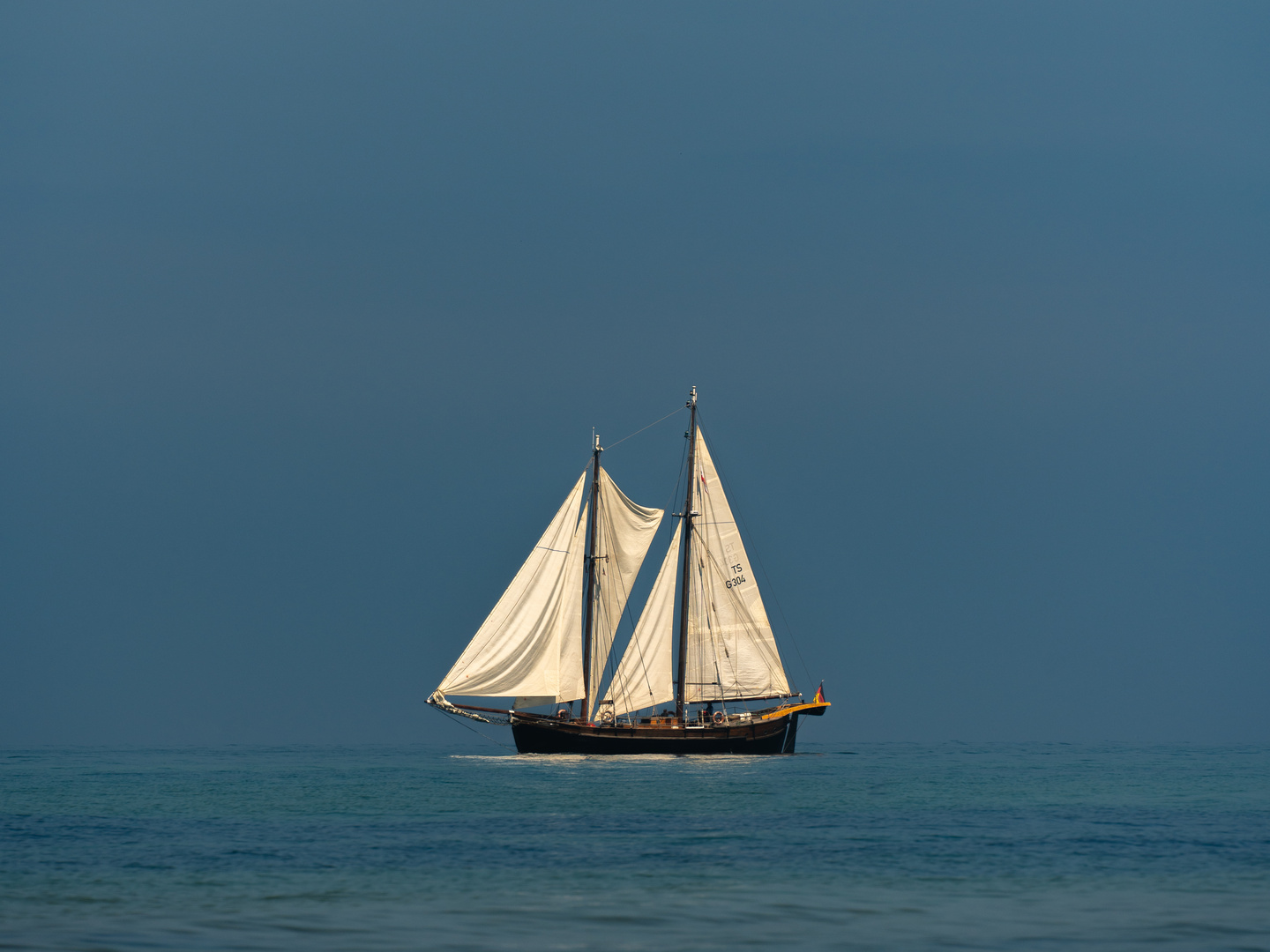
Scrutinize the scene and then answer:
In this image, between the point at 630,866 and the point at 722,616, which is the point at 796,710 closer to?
the point at 722,616

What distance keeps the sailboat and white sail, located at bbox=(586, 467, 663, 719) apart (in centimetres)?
5

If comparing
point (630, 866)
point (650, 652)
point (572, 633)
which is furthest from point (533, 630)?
point (630, 866)

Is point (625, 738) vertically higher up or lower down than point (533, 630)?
lower down

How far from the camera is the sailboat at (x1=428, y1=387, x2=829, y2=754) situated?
8031 cm

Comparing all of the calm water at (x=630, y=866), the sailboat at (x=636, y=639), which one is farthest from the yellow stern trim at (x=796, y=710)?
the calm water at (x=630, y=866)

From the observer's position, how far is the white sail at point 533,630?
79.0 meters

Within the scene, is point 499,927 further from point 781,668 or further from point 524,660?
point 781,668

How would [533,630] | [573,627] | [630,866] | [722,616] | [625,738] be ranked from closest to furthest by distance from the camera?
[630,866] → [533,630] → [625,738] → [573,627] → [722,616]

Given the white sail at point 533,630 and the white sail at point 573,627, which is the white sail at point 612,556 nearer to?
the white sail at point 573,627

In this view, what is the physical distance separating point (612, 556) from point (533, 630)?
24.2ft

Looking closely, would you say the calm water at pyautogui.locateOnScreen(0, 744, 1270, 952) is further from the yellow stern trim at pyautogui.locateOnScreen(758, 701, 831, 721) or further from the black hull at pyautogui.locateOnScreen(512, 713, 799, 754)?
the yellow stern trim at pyautogui.locateOnScreen(758, 701, 831, 721)

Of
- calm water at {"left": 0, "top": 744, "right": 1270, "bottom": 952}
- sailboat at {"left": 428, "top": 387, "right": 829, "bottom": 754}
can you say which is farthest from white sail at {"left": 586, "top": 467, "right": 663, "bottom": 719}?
calm water at {"left": 0, "top": 744, "right": 1270, "bottom": 952}

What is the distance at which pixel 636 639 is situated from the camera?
82.6m

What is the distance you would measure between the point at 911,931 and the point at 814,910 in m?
2.81
